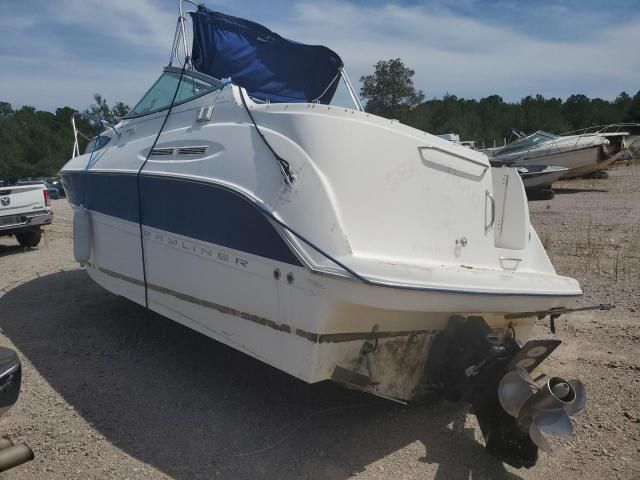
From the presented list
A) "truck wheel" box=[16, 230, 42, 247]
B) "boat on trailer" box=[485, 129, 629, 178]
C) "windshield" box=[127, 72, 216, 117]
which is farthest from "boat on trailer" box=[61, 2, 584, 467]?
"boat on trailer" box=[485, 129, 629, 178]

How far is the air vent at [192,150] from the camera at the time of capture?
134 inches

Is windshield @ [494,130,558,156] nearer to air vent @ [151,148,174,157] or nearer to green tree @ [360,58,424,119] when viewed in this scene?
green tree @ [360,58,424,119]

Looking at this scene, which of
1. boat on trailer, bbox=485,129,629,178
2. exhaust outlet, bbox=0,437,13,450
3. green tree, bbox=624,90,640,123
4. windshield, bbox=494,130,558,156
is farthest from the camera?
green tree, bbox=624,90,640,123

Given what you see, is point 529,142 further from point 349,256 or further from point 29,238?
point 349,256

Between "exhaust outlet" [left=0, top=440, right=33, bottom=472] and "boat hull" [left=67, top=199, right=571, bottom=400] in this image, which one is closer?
"exhaust outlet" [left=0, top=440, right=33, bottom=472]

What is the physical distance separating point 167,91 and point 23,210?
A: 208 inches

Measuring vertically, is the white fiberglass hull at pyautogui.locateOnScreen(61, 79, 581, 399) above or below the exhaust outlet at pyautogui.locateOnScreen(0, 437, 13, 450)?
above

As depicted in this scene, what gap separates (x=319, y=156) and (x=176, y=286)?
4.72 feet

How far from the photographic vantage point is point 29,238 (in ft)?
29.2

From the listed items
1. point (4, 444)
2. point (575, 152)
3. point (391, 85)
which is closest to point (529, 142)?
point (575, 152)

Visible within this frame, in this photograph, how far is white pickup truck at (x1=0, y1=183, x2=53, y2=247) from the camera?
8.14 meters

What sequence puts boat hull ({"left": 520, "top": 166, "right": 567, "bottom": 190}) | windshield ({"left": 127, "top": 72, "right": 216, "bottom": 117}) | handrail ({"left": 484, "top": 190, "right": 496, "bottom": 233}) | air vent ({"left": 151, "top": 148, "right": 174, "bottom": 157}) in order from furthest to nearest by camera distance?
boat hull ({"left": 520, "top": 166, "right": 567, "bottom": 190}) < windshield ({"left": 127, "top": 72, "right": 216, "bottom": 117}) < air vent ({"left": 151, "top": 148, "right": 174, "bottom": 157}) < handrail ({"left": 484, "top": 190, "right": 496, "bottom": 233})

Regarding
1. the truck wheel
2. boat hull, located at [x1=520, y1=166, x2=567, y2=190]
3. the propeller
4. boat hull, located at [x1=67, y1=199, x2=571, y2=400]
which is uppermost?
boat hull, located at [x1=67, y1=199, x2=571, y2=400]

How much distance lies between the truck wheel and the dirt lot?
3.77 metres
